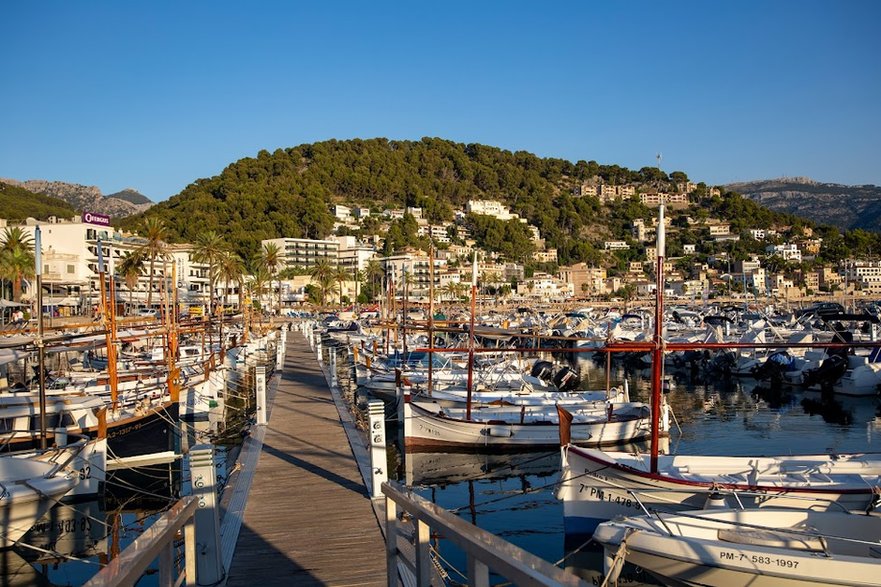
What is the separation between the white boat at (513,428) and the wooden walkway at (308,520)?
13.5ft

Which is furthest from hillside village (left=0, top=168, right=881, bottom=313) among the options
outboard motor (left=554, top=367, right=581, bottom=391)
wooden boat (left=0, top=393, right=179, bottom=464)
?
wooden boat (left=0, top=393, right=179, bottom=464)

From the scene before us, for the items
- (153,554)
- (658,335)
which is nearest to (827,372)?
(658,335)

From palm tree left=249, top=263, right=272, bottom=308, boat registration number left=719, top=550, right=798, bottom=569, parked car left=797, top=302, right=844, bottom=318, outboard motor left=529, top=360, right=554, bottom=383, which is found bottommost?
outboard motor left=529, top=360, right=554, bottom=383

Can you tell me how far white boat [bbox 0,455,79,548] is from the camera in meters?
12.0

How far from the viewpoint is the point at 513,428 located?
21.4m

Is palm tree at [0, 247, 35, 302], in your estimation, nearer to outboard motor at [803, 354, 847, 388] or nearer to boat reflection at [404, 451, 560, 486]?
boat reflection at [404, 451, 560, 486]

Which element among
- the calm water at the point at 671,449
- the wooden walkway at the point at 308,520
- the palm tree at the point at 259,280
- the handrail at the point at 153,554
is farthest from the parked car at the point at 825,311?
the palm tree at the point at 259,280

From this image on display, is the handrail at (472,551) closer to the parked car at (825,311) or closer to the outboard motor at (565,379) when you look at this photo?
the outboard motor at (565,379)

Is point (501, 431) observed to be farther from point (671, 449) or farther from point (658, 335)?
point (658, 335)

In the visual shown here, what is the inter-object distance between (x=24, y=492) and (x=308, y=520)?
583 centimetres

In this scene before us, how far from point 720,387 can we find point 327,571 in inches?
1379

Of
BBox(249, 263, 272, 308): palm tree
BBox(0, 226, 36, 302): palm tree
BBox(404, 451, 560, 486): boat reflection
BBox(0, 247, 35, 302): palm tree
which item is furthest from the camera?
BBox(249, 263, 272, 308): palm tree

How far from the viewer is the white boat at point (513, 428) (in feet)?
69.0

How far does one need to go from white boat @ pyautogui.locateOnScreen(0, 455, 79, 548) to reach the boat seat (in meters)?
11.1
